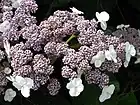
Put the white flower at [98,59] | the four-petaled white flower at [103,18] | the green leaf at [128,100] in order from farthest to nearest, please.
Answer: the green leaf at [128,100] → the four-petaled white flower at [103,18] → the white flower at [98,59]

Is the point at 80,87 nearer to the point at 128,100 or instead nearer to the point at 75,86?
the point at 75,86

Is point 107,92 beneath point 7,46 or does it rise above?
beneath

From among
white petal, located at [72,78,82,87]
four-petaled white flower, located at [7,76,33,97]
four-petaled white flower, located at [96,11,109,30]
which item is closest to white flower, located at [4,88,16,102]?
four-petaled white flower, located at [7,76,33,97]

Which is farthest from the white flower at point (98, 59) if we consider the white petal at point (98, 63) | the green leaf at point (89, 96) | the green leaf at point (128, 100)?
the green leaf at point (128, 100)

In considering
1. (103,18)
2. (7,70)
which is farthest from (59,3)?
(7,70)

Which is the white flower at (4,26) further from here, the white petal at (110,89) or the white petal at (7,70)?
the white petal at (110,89)

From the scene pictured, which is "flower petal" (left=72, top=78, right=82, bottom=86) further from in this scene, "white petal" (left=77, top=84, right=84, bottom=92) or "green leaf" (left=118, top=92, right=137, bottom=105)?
"green leaf" (left=118, top=92, right=137, bottom=105)
